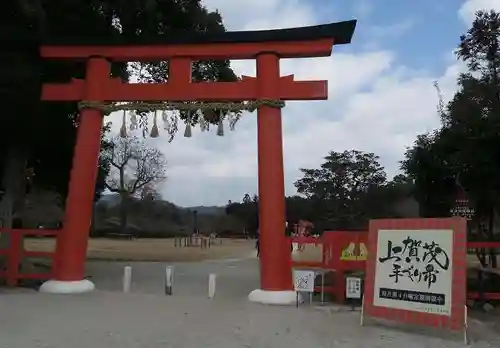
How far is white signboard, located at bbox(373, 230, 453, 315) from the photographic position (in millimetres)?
7531

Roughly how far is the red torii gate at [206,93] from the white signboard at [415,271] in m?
2.66

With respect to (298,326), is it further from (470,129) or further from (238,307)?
(470,129)

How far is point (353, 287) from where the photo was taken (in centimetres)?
1025

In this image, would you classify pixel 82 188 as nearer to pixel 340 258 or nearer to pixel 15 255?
pixel 15 255

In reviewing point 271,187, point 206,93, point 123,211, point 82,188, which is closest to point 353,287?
point 271,187

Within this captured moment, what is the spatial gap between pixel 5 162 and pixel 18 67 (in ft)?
12.0

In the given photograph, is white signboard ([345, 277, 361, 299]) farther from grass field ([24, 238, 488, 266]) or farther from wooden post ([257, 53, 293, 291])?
grass field ([24, 238, 488, 266])

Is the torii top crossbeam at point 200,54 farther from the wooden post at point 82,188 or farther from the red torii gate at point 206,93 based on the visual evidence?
the wooden post at point 82,188

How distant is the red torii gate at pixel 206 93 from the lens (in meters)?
10.8

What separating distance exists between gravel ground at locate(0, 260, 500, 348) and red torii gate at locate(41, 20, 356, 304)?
926mm

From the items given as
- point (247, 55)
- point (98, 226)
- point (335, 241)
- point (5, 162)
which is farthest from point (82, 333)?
point (98, 226)

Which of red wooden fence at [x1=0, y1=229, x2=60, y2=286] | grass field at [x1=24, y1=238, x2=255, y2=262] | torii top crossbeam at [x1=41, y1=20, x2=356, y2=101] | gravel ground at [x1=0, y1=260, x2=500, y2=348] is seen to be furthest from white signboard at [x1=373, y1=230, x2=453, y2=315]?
grass field at [x1=24, y1=238, x2=255, y2=262]

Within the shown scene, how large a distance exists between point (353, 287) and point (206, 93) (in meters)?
4.82

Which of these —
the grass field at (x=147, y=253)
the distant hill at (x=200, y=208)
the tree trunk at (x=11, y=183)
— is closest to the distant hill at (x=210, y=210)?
the distant hill at (x=200, y=208)
